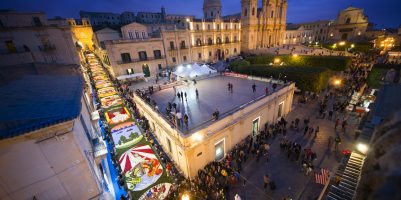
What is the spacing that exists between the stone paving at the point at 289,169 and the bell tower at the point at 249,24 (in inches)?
1441

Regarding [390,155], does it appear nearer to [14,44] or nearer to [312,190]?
[312,190]

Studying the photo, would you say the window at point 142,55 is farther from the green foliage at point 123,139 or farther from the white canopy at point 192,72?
the green foliage at point 123,139

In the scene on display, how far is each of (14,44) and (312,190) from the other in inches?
1433

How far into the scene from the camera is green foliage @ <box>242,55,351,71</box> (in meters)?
26.4

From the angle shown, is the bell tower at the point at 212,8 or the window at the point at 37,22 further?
the bell tower at the point at 212,8

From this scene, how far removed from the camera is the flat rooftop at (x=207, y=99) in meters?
12.8

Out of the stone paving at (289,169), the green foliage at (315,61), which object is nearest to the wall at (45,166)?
the stone paving at (289,169)

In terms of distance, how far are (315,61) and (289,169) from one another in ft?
81.7

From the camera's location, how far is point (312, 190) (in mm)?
10500

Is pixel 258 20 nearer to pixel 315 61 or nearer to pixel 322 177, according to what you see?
pixel 315 61

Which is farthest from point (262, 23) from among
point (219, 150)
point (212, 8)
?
point (219, 150)

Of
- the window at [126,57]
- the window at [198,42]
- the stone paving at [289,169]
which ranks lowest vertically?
the stone paving at [289,169]

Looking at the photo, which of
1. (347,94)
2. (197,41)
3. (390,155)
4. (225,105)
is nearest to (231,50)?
(197,41)

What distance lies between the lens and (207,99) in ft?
54.0
